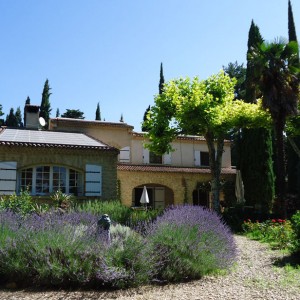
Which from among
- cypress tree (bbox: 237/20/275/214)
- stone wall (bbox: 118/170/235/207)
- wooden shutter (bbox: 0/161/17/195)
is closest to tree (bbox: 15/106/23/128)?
stone wall (bbox: 118/170/235/207)

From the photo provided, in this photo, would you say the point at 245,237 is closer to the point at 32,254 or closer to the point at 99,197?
the point at 99,197

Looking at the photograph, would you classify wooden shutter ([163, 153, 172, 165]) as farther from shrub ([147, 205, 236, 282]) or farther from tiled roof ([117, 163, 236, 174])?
shrub ([147, 205, 236, 282])

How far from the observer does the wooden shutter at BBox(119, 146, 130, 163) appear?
25.7 m

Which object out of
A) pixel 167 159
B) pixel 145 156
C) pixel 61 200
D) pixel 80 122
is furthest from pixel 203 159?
pixel 61 200

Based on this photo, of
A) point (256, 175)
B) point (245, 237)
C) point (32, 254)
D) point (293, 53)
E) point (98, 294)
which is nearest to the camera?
point (98, 294)

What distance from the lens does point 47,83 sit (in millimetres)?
42938

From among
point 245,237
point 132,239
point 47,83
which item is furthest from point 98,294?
point 47,83

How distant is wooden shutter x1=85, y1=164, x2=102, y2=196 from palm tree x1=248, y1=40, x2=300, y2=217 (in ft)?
25.2

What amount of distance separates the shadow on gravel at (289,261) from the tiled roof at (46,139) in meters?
10.4

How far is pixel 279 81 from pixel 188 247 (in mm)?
11367

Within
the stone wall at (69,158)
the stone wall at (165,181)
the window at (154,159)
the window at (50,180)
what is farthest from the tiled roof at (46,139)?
the window at (154,159)

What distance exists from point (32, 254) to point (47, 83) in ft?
127

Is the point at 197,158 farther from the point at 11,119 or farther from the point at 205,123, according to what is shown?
the point at 11,119

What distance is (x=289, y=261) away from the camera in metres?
8.73
